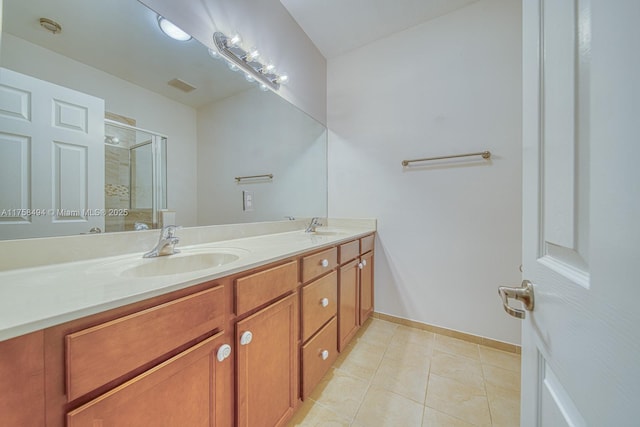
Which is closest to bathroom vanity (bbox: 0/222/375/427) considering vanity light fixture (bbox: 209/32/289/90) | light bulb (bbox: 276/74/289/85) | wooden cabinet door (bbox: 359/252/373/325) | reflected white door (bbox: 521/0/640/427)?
wooden cabinet door (bbox: 359/252/373/325)

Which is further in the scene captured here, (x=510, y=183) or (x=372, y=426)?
(x=510, y=183)

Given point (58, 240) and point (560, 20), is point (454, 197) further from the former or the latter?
point (58, 240)

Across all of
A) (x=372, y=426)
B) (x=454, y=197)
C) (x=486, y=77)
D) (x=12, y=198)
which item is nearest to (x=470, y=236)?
(x=454, y=197)

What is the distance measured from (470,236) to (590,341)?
151 cm

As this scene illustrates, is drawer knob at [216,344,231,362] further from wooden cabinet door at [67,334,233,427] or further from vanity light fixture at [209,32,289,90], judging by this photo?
vanity light fixture at [209,32,289,90]

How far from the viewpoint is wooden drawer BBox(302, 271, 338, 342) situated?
3.41 ft

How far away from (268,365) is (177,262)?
1.81ft

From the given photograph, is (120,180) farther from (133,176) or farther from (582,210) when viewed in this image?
(582,210)

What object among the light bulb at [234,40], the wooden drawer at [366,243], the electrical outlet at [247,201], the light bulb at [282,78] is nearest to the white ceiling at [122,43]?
the light bulb at [234,40]

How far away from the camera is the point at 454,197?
5.34 ft

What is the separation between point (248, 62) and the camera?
1334mm

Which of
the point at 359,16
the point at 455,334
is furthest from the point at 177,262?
the point at 359,16

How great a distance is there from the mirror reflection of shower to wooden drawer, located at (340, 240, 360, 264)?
0.98 m

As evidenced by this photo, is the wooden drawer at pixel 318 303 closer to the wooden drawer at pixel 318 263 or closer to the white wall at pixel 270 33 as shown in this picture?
the wooden drawer at pixel 318 263
